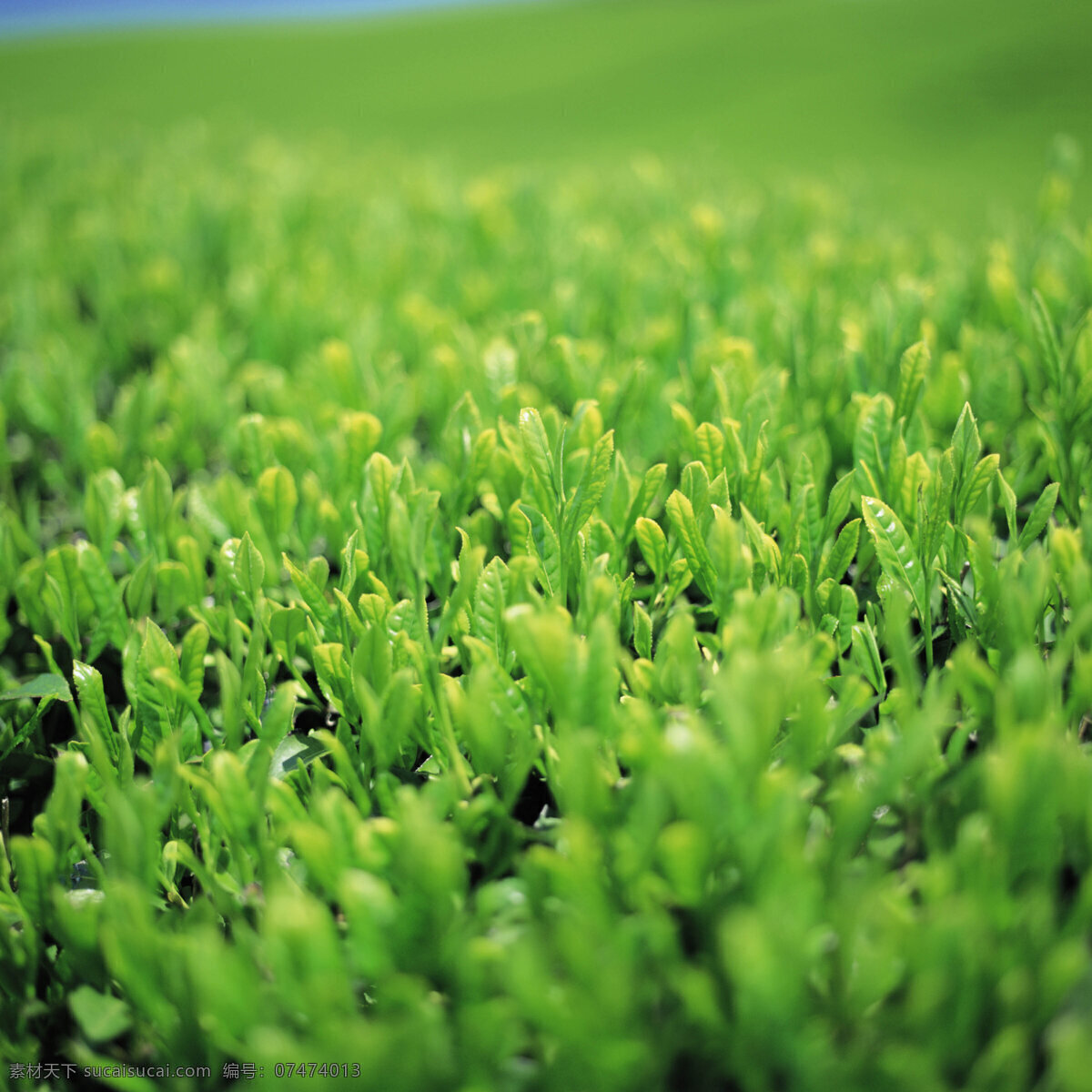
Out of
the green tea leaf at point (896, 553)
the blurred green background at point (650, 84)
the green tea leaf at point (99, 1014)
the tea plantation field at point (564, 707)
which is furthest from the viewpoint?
the blurred green background at point (650, 84)

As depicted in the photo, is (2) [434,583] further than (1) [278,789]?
Yes

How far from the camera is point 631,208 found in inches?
183

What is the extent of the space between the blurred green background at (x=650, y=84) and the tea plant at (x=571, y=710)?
6.57 m

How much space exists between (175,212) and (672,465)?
358 centimetres

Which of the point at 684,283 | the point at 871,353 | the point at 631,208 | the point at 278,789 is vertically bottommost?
the point at 278,789

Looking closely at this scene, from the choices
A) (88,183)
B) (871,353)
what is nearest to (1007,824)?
(871,353)

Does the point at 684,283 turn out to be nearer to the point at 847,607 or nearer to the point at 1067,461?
the point at 1067,461

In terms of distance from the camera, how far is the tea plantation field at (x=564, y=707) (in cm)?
82

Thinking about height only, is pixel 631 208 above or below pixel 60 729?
above

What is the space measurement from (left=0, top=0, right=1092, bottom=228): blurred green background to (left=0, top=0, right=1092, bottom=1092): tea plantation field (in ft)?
21.3

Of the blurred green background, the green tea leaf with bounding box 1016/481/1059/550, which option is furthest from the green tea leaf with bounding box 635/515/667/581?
the blurred green background

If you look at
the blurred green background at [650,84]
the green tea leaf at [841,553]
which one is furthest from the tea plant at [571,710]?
the blurred green background at [650,84]

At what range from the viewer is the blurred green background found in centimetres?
1455

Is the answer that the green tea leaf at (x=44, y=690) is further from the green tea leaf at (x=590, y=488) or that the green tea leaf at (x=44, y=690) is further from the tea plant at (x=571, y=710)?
the green tea leaf at (x=590, y=488)
